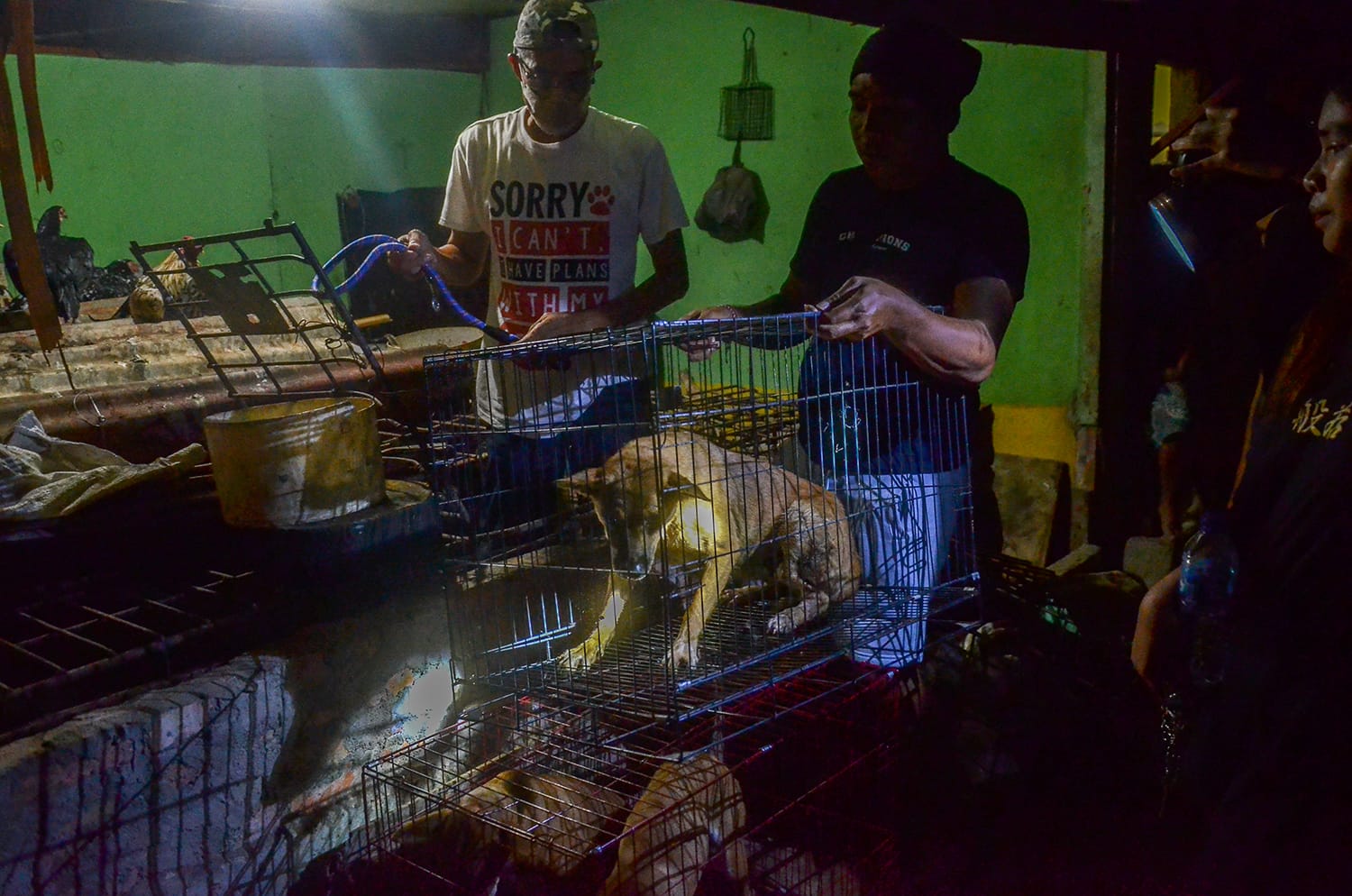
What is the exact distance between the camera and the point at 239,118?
28.2ft

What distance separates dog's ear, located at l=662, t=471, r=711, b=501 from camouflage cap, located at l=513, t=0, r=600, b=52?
6.09ft

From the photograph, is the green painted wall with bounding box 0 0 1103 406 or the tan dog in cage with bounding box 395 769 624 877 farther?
the green painted wall with bounding box 0 0 1103 406

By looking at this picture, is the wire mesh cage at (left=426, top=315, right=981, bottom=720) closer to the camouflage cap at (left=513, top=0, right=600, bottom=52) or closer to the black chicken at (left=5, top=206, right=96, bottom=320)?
the camouflage cap at (left=513, top=0, right=600, bottom=52)

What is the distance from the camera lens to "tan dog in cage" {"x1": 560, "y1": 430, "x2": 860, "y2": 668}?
2.71 metres

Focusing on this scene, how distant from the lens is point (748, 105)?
6707 mm

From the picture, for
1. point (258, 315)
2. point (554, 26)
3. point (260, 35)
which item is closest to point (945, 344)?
point (554, 26)

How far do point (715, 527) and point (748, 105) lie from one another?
4812 millimetres

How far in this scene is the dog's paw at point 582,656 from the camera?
2705mm

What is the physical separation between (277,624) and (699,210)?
193 inches

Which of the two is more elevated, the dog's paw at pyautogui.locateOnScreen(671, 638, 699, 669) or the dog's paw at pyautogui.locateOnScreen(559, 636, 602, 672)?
the dog's paw at pyautogui.locateOnScreen(671, 638, 699, 669)

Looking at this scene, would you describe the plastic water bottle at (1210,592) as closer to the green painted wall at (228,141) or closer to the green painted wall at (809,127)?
the green painted wall at (809,127)

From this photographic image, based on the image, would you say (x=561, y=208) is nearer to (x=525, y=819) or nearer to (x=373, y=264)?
(x=373, y=264)

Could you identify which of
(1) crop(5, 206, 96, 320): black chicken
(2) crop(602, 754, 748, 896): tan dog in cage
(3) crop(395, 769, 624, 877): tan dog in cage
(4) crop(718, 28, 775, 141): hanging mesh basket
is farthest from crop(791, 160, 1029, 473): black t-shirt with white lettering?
(1) crop(5, 206, 96, 320): black chicken

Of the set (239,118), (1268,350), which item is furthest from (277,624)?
(239,118)
